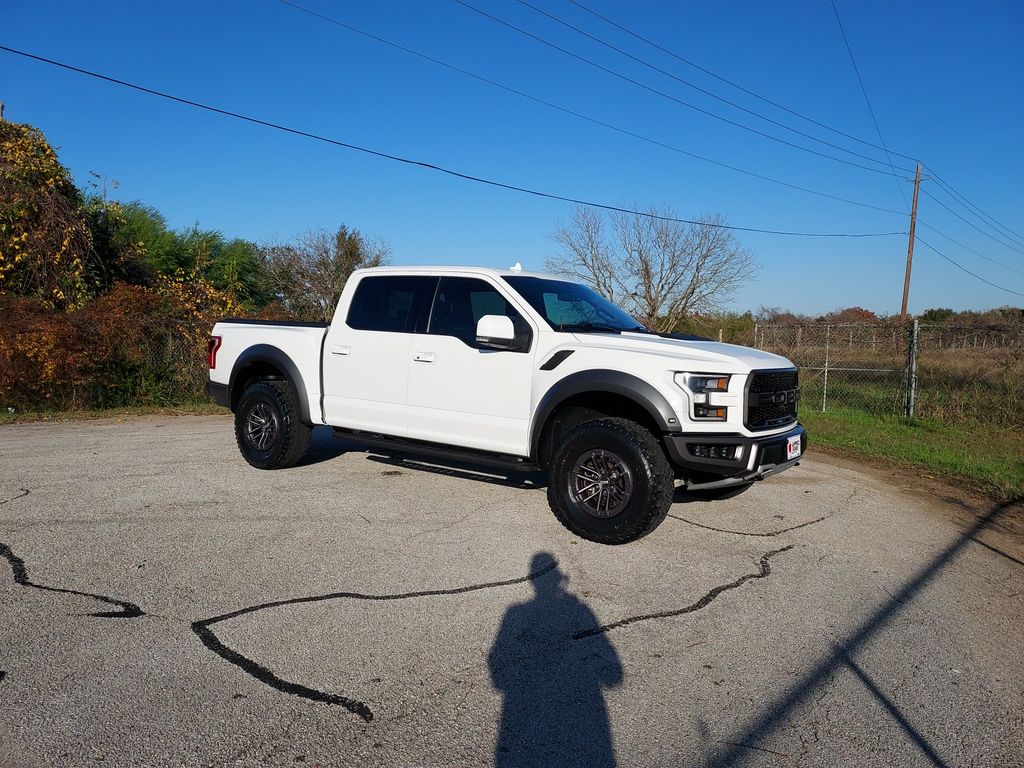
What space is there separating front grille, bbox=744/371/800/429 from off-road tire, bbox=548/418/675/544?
75 cm

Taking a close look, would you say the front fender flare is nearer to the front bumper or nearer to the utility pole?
the front bumper

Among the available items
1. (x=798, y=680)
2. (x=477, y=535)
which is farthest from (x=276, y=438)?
(x=798, y=680)

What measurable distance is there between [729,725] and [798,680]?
1.95ft

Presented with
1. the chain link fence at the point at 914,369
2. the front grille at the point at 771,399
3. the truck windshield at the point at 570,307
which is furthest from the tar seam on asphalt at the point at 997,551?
the chain link fence at the point at 914,369

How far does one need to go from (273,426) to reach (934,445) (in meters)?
8.56

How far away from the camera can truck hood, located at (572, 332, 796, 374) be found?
17.1ft

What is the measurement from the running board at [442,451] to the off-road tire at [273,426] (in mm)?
478

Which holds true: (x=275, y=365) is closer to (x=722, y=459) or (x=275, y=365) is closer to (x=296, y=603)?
(x=296, y=603)

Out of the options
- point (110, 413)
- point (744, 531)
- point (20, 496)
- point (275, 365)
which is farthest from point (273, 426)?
point (110, 413)

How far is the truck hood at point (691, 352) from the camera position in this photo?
205 inches

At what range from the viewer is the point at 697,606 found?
4.33 m

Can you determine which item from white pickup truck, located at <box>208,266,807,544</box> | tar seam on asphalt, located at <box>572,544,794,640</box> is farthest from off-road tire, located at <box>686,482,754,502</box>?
tar seam on asphalt, located at <box>572,544,794,640</box>

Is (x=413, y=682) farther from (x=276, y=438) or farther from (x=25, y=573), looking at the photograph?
(x=276, y=438)

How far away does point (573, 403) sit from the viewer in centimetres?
571
